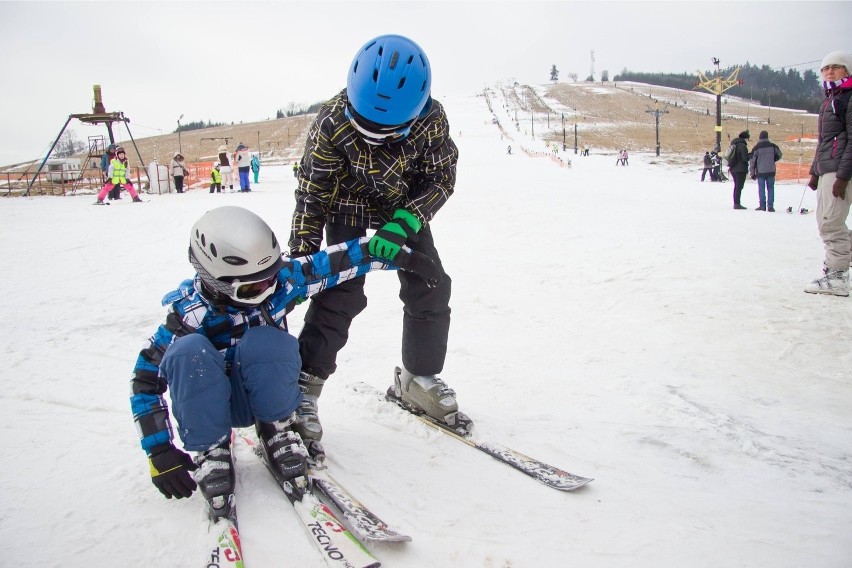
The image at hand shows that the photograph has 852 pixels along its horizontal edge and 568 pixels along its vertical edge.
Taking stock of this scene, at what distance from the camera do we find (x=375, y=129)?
8.41 ft

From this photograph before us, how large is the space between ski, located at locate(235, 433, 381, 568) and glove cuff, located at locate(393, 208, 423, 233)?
1.27 metres

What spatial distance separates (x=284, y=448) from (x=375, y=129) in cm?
145

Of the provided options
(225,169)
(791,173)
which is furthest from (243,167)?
(791,173)

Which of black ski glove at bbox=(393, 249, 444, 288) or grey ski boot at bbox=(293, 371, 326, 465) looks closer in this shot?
grey ski boot at bbox=(293, 371, 326, 465)

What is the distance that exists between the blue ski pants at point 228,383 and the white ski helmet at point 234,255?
19 centimetres

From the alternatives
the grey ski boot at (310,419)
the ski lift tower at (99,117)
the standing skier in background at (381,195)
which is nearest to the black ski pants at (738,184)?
the standing skier in background at (381,195)

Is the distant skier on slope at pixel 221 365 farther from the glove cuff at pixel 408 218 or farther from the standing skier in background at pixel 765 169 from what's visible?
the standing skier in background at pixel 765 169

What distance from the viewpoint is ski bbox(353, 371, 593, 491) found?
2.29 metres

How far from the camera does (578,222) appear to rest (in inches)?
361

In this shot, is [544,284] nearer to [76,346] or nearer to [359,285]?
[359,285]

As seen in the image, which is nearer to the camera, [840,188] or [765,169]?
[840,188]

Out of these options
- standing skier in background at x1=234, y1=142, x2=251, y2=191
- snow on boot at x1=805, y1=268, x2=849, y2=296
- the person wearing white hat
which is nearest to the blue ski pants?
snow on boot at x1=805, y1=268, x2=849, y2=296

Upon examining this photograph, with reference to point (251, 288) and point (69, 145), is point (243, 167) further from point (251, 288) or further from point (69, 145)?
point (69, 145)

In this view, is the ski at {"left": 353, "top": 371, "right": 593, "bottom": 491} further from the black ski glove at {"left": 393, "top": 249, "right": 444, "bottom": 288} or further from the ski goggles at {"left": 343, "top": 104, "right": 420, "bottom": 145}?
the ski goggles at {"left": 343, "top": 104, "right": 420, "bottom": 145}
